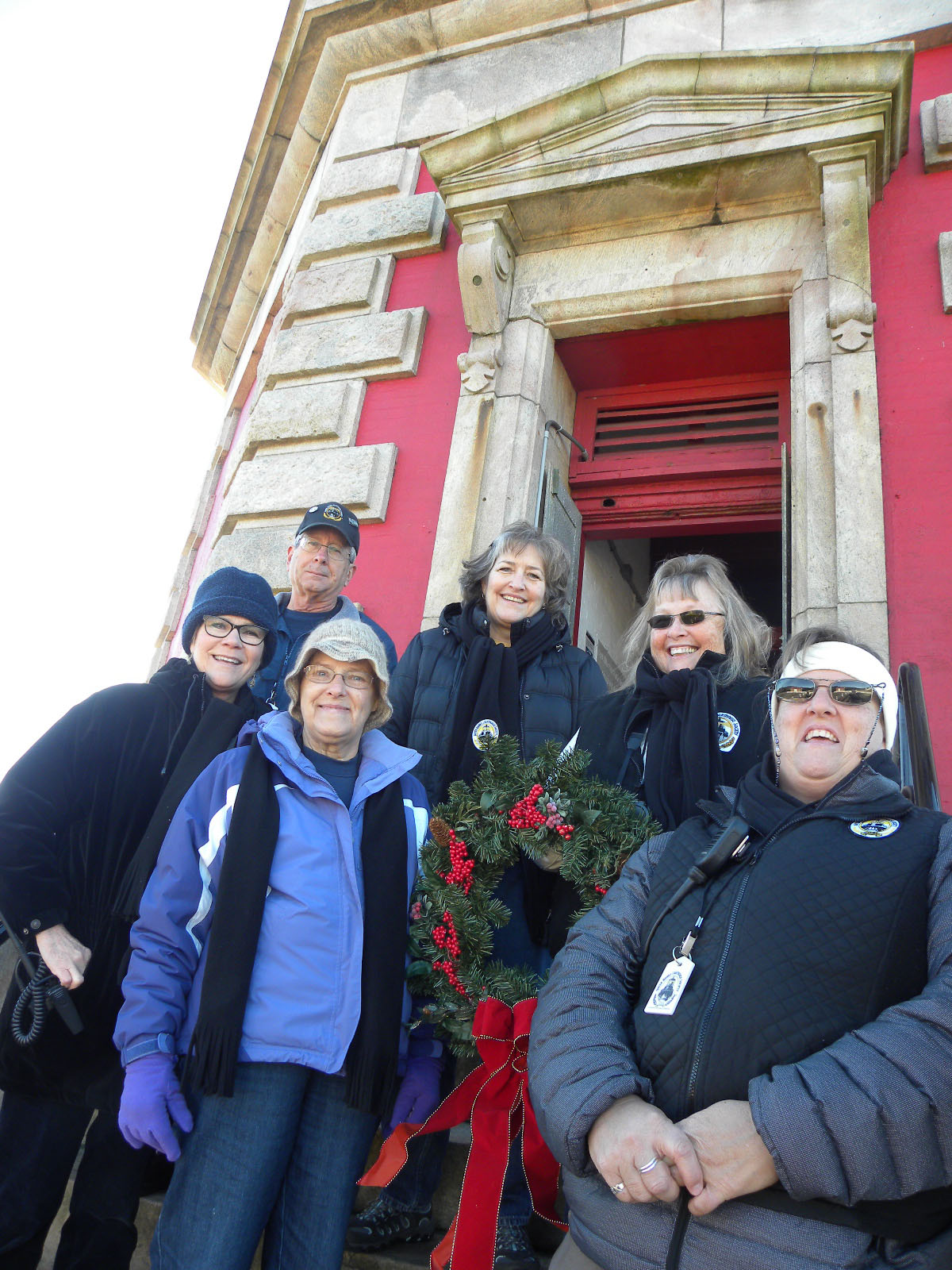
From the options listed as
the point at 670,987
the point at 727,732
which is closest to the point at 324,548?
the point at 727,732

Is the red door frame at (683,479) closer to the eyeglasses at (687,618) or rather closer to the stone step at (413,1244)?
the eyeglasses at (687,618)

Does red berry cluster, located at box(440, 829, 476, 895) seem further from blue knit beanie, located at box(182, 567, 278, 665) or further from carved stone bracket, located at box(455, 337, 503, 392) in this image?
carved stone bracket, located at box(455, 337, 503, 392)

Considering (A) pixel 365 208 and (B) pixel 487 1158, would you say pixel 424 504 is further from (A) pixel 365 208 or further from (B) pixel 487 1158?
(B) pixel 487 1158

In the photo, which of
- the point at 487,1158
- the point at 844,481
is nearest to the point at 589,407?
the point at 844,481

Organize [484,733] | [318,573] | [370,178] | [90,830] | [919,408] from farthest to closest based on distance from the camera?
[370,178]
[919,408]
[318,573]
[484,733]
[90,830]

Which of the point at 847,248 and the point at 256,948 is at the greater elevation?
the point at 847,248

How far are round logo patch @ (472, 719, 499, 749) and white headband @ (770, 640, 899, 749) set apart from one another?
1106 millimetres

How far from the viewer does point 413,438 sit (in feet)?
19.0

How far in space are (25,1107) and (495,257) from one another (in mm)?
4931

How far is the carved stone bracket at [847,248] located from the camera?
4766 mm

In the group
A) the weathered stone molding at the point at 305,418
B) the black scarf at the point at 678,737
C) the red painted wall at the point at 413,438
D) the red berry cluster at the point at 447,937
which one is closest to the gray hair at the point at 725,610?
the black scarf at the point at 678,737

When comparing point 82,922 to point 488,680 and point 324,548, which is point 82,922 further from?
point 324,548

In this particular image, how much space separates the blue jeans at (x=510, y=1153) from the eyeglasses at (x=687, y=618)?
946 mm

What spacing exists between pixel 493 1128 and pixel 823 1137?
1.05 meters
